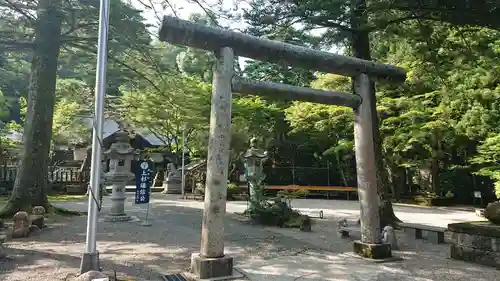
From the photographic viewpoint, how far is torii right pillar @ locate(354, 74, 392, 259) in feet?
19.6

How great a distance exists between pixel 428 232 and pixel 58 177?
18355mm

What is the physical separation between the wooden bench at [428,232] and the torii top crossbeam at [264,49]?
11.5ft

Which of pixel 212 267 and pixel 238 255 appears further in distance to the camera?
pixel 238 255

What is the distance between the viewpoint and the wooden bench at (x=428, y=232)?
7914 mm

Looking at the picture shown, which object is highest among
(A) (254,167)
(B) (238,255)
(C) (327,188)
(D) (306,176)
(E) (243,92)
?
(E) (243,92)

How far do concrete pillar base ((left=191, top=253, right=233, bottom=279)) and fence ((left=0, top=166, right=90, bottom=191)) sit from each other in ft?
54.4

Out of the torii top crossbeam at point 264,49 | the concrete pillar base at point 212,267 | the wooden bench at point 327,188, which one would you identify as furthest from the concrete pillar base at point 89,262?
the wooden bench at point 327,188

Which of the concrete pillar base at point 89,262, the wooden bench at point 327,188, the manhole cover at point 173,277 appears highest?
the wooden bench at point 327,188

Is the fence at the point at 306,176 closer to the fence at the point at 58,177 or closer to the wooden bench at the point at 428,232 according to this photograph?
the fence at the point at 58,177

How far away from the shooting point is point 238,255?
620 centimetres

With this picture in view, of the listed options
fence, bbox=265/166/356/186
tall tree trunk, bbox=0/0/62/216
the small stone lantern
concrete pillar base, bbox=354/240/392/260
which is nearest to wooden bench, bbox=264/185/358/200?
fence, bbox=265/166/356/186

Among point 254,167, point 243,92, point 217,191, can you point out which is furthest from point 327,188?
point 217,191

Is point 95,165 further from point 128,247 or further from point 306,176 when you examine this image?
point 306,176

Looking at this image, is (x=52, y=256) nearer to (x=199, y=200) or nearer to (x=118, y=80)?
(x=118, y=80)
